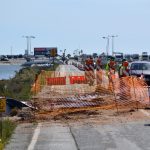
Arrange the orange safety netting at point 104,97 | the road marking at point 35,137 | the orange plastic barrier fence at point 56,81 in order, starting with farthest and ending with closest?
1. the orange plastic barrier fence at point 56,81
2. the orange safety netting at point 104,97
3. the road marking at point 35,137

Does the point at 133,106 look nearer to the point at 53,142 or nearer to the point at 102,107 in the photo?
the point at 102,107

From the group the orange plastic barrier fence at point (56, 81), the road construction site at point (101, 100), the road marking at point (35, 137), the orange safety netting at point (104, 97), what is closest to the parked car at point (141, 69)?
the orange plastic barrier fence at point (56, 81)

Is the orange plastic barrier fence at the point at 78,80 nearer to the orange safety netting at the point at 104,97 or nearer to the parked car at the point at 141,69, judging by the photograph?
the parked car at the point at 141,69

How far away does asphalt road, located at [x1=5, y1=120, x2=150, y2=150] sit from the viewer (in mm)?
13680

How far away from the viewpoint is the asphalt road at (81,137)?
539 inches

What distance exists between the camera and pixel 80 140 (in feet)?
48.3

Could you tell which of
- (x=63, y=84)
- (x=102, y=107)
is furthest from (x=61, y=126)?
(x=63, y=84)

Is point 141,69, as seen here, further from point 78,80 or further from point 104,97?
point 104,97

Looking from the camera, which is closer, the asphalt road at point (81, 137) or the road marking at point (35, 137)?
the asphalt road at point (81, 137)

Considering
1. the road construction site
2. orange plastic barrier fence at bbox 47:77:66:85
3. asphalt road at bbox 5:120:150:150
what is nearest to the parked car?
orange plastic barrier fence at bbox 47:77:66:85

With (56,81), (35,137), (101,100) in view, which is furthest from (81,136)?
(56,81)

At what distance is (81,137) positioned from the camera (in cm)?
1528

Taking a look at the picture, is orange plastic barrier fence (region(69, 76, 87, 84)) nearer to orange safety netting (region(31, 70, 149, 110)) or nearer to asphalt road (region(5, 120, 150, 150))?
orange safety netting (region(31, 70, 149, 110))

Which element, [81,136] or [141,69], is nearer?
[81,136]
